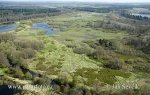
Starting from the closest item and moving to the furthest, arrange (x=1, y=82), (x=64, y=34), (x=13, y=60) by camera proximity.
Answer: (x=1, y=82), (x=13, y=60), (x=64, y=34)

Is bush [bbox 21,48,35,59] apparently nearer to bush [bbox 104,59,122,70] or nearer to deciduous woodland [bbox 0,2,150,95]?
deciduous woodland [bbox 0,2,150,95]

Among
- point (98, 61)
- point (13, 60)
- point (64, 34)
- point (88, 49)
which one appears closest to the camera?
point (13, 60)

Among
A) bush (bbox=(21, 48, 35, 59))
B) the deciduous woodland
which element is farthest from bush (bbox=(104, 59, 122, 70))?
bush (bbox=(21, 48, 35, 59))

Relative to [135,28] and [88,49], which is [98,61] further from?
[135,28]

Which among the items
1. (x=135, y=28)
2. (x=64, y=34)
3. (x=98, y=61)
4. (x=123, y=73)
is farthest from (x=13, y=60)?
(x=135, y=28)

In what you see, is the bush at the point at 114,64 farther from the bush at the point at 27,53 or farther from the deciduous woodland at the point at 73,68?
the bush at the point at 27,53

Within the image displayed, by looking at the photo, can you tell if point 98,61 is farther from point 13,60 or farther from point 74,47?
point 13,60

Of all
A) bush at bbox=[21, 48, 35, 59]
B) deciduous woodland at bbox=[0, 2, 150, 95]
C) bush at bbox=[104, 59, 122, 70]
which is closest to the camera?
deciduous woodland at bbox=[0, 2, 150, 95]

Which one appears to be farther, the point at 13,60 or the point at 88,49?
the point at 88,49

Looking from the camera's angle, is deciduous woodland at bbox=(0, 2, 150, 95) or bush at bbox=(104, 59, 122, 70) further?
bush at bbox=(104, 59, 122, 70)

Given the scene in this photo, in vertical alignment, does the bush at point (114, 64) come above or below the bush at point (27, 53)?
below

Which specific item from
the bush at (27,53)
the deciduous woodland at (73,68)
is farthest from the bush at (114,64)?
the bush at (27,53)
